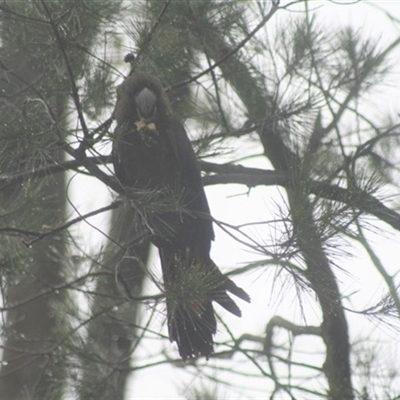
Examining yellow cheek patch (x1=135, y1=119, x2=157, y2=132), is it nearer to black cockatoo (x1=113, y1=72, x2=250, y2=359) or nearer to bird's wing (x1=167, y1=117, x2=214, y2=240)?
black cockatoo (x1=113, y1=72, x2=250, y2=359)

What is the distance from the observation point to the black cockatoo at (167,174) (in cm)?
268

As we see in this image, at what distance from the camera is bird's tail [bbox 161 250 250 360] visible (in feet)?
7.45

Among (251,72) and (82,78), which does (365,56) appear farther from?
(82,78)

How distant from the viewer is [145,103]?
286 centimetres

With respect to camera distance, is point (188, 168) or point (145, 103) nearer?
point (145, 103)

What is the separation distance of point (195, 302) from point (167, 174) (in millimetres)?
690

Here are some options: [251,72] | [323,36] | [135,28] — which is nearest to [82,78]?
[135,28]

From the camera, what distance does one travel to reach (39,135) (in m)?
2.37

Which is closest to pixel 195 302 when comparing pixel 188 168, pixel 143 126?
pixel 143 126

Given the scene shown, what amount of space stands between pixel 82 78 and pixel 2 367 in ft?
4.03

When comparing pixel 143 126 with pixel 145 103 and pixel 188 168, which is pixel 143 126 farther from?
pixel 188 168

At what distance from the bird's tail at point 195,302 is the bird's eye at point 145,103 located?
40cm

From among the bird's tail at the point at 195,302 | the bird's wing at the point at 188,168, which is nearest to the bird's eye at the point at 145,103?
the bird's wing at the point at 188,168

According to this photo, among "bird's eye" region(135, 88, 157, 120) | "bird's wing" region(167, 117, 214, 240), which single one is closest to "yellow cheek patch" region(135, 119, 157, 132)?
"bird's eye" region(135, 88, 157, 120)
